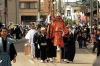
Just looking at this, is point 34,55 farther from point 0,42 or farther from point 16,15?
point 16,15

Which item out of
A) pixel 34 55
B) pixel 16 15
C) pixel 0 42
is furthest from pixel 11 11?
pixel 0 42

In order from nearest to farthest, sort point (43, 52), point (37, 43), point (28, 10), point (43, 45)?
1. point (43, 45)
2. point (43, 52)
3. point (37, 43)
4. point (28, 10)

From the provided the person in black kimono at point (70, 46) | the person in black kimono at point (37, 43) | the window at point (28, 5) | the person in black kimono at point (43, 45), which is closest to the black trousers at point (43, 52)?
the person in black kimono at point (43, 45)

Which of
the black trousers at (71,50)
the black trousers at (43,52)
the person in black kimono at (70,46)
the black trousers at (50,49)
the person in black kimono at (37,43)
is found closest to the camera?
the person in black kimono at (70,46)

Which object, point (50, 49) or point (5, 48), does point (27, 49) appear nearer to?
point (50, 49)

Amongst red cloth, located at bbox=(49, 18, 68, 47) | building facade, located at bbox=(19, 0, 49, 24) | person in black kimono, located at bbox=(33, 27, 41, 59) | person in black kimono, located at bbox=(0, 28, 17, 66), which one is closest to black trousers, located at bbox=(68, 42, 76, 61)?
red cloth, located at bbox=(49, 18, 68, 47)

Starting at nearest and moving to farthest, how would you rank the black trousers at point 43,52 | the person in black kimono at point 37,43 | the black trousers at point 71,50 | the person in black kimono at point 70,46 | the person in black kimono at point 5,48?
1. the person in black kimono at point 5,48
2. the person in black kimono at point 70,46
3. the black trousers at point 71,50
4. the black trousers at point 43,52
5. the person in black kimono at point 37,43

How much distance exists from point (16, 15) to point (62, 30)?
177 feet

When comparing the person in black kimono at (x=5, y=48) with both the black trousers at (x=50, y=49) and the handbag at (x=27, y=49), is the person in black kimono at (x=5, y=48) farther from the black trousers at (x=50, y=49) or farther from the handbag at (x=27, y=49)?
the handbag at (x=27, y=49)

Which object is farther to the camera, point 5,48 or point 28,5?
point 28,5

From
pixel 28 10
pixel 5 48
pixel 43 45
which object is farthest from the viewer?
pixel 28 10

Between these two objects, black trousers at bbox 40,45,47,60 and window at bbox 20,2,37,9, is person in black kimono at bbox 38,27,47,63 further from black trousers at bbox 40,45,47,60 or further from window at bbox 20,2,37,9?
window at bbox 20,2,37,9

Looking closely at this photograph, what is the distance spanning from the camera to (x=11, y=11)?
7144 cm

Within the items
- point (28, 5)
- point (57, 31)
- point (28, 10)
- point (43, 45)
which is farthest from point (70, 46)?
point (28, 10)
